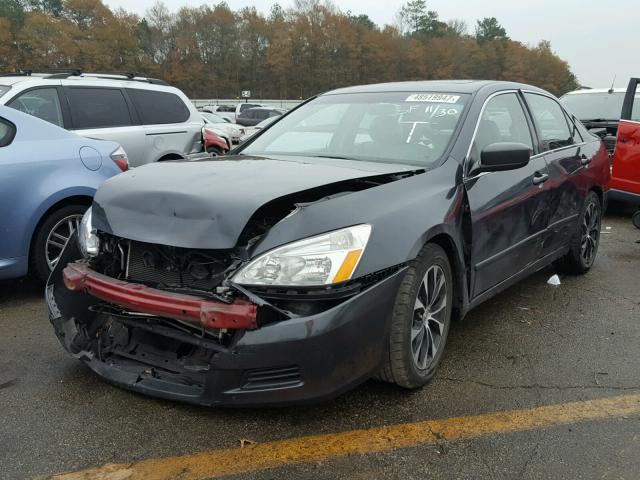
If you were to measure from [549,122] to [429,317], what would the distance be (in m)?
2.46

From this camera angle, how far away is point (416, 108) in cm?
360

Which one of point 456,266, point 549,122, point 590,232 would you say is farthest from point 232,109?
point 456,266

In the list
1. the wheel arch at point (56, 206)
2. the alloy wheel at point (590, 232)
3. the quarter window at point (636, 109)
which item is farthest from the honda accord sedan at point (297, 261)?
the quarter window at point (636, 109)

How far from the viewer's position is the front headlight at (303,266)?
7.38 feet

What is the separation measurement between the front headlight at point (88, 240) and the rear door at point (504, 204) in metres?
1.97

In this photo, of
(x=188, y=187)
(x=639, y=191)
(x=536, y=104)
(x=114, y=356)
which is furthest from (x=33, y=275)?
(x=639, y=191)

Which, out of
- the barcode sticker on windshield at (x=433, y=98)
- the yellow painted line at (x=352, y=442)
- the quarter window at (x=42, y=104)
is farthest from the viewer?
the quarter window at (x=42, y=104)

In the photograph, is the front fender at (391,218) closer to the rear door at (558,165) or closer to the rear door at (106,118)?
the rear door at (558,165)

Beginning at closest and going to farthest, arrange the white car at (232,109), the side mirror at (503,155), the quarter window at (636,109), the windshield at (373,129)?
the side mirror at (503,155) < the windshield at (373,129) < the quarter window at (636,109) < the white car at (232,109)

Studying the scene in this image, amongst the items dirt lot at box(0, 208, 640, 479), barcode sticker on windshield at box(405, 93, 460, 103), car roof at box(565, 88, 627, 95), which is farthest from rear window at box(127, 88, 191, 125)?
car roof at box(565, 88, 627, 95)

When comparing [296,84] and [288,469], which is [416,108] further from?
[296,84]

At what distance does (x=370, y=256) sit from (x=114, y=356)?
1.29 m

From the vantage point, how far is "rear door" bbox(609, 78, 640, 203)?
20.4 feet

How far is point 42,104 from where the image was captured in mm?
5840
